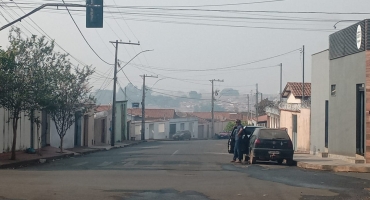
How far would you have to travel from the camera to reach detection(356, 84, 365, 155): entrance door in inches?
960

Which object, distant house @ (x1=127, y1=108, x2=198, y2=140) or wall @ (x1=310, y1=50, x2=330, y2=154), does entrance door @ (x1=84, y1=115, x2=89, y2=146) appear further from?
distant house @ (x1=127, y1=108, x2=198, y2=140)

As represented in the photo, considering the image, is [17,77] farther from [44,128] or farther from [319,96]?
[319,96]

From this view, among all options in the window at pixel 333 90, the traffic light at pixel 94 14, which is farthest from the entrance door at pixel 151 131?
the traffic light at pixel 94 14

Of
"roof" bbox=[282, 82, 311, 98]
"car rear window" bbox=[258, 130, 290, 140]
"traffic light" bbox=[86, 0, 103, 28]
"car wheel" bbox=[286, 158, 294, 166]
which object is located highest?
"traffic light" bbox=[86, 0, 103, 28]

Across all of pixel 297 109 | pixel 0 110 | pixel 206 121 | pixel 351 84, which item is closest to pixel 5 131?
pixel 0 110

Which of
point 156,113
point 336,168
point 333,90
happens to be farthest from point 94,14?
point 156,113

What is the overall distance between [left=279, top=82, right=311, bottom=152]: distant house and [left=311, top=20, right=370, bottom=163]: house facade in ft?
22.4

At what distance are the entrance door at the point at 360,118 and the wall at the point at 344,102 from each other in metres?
0.27

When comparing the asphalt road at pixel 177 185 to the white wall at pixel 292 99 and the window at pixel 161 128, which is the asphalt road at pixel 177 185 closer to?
the white wall at pixel 292 99

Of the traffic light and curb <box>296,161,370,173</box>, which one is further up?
the traffic light

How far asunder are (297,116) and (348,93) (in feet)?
53.6

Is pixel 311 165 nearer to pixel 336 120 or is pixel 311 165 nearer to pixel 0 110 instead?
pixel 336 120

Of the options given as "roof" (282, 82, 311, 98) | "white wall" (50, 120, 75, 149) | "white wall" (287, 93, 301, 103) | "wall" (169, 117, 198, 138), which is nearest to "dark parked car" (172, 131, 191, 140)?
"wall" (169, 117, 198, 138)

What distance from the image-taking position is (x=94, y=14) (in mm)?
19500
